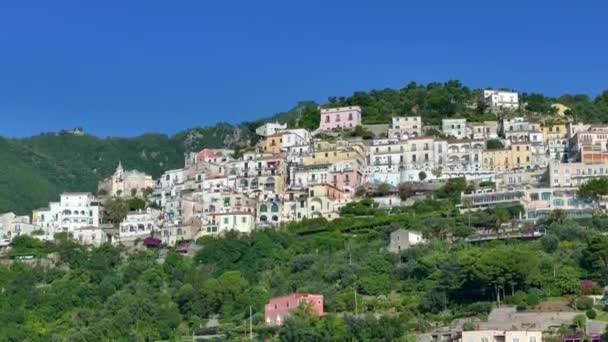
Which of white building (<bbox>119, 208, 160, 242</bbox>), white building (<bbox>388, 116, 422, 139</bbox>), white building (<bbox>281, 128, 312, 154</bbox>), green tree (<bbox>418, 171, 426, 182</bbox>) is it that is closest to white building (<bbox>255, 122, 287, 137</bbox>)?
white building (<bbox>281, 128, 312, 154</bbox>)

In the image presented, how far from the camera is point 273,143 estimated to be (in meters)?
82.6

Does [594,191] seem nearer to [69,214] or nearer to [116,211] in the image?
[116,211]

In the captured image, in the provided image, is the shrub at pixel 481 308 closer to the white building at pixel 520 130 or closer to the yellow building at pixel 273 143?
the white building at pixel 520 130

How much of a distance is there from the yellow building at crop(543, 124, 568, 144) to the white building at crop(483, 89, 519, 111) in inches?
267

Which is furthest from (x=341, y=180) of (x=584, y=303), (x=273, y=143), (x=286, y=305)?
(x=584, y=303)

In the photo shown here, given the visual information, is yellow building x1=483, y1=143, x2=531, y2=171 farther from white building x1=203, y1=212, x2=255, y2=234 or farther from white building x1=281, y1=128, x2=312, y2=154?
white building x1=203, y1=212, x2=255, y2=234

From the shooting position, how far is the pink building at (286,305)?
5569 cm

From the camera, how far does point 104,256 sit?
7006 cm

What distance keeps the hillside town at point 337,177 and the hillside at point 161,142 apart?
13.2 feet

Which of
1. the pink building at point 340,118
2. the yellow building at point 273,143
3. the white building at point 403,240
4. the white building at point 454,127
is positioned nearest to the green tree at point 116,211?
the yellow building at point 273,143

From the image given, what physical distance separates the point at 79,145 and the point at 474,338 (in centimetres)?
6686

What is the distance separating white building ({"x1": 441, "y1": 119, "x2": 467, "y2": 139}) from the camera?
81912mm

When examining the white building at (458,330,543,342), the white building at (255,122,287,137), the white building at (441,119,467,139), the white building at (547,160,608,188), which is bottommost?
the white building at (458,330,543,342)

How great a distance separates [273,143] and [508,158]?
45.0 feet
